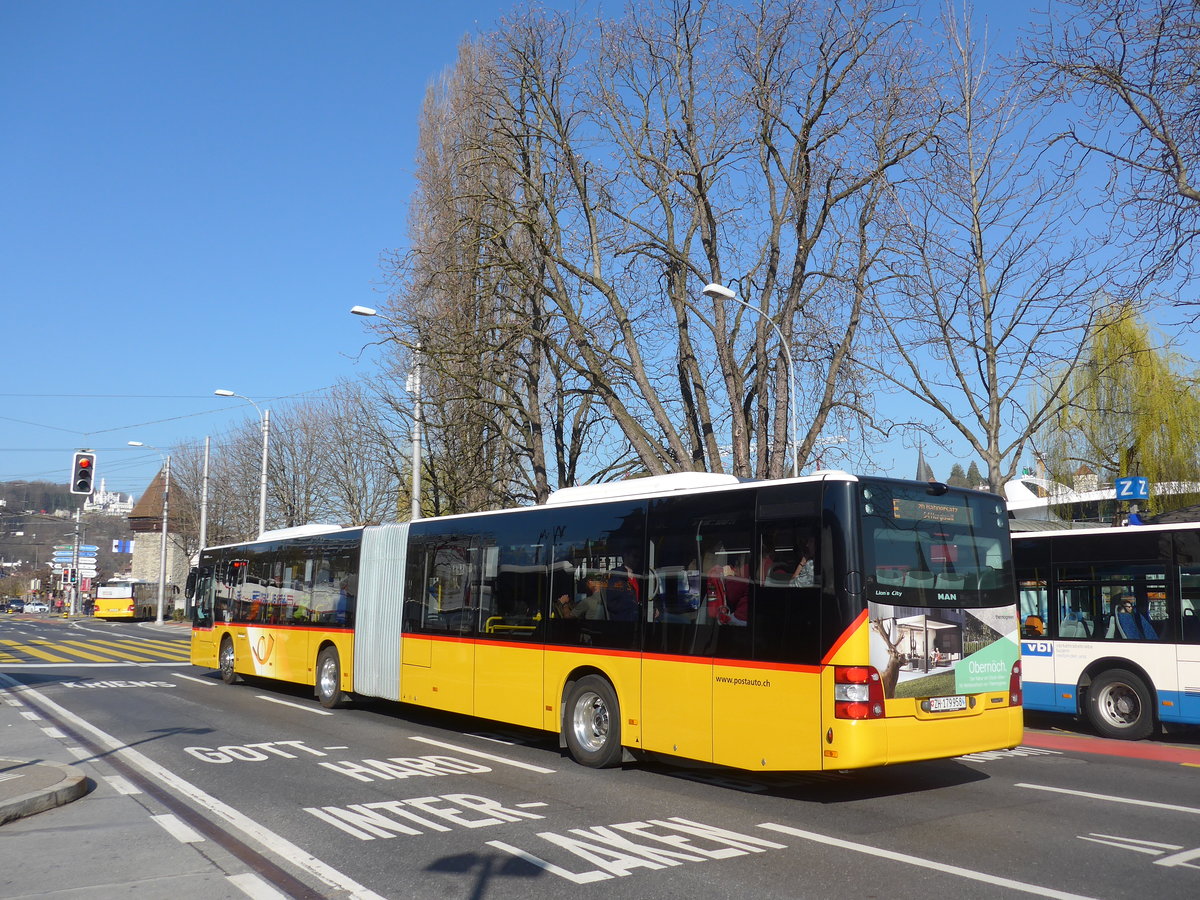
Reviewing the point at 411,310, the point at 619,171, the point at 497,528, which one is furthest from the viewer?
the point at 411,310

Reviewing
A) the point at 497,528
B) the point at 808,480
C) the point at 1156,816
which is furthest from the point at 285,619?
the point at 1156,816

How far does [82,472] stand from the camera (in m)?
26.5

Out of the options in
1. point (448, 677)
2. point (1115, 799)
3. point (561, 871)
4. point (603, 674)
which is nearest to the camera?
point (561, 871)

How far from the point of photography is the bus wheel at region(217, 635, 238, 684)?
21.8m

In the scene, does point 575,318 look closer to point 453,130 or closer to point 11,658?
point 453,130

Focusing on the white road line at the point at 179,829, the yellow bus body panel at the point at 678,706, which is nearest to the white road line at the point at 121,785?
the white road line at the point at 179,829

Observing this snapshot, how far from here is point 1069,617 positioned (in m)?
15.1

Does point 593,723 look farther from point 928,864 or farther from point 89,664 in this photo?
point 89,664

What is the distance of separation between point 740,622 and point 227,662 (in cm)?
1538

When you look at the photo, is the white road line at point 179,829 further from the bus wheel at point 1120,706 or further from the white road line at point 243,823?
the bus wheel at point 1120,706

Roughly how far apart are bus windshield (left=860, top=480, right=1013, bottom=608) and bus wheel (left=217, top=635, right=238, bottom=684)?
16334mm

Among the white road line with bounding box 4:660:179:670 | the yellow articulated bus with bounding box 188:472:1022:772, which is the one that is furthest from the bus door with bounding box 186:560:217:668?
the yellow articulated bus with bounding box 188:472:1022:772

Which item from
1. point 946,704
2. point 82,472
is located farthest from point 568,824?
point 82,472

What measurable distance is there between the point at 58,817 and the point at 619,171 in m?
18.3
